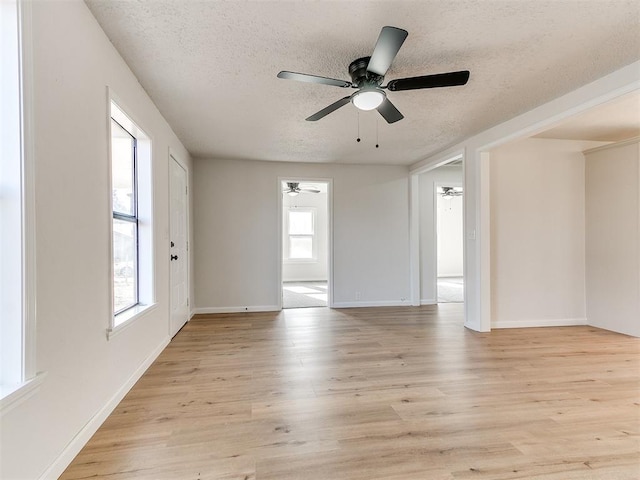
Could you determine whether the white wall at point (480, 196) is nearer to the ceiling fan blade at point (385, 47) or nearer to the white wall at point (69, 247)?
the ceiling fan blade at point (385, 47)

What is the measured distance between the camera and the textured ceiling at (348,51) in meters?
1.74

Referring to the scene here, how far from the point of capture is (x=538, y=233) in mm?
4168

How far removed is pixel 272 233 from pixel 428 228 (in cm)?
282

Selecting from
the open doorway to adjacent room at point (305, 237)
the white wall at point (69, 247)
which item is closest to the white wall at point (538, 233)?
the white wall at point (69, 247)

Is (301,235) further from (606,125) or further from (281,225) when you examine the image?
(606,125)

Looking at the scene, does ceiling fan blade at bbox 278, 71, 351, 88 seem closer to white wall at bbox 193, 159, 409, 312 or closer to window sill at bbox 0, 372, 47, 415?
window sill at bbox 0, 372, 47, 415

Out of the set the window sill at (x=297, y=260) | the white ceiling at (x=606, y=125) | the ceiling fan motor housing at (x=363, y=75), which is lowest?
the window sill at (x=297, y=260)

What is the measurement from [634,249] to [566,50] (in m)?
3.00

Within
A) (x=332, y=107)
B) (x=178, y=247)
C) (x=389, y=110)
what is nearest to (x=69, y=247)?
(x=332, y=107)

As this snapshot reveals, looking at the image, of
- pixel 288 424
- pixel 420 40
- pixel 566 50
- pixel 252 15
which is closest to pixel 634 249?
pixel 566 50

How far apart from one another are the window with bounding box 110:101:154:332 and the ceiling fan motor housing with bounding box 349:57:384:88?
5.62ft

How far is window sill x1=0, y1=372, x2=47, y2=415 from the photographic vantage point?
112 centimetres

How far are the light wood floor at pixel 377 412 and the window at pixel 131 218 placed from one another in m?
0.68

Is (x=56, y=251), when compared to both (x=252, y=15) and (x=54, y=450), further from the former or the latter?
(x=252, y=15)
